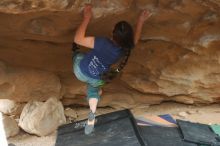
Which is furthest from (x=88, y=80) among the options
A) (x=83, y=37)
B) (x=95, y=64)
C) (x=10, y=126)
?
(x=10, y=126)

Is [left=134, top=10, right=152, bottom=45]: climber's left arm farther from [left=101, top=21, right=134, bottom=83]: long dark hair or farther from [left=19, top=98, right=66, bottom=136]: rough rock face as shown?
[left=19, top=98, right=66, bottom=136]: rough rock face

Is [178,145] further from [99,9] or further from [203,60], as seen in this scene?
[99,9]

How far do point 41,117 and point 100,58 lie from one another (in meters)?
1.18

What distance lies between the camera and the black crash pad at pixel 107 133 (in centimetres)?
432

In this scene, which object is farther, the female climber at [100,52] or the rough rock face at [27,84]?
the rough rock face at [27,84]

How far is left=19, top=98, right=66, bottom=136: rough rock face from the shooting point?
483 centimetres

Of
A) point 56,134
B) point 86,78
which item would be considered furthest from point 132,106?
point 86,78

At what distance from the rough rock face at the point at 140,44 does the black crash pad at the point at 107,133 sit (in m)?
0.52

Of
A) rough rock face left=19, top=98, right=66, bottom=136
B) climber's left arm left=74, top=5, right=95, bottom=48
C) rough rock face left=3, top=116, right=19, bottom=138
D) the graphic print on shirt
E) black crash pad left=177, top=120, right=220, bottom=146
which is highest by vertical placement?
climber's left arm left=74, top=5, right=95, bottom=48

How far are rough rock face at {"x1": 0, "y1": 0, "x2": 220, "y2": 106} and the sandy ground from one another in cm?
10

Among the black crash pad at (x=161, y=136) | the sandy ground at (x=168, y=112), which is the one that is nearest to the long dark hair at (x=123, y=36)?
the black crash pad at (x=161, y=136)

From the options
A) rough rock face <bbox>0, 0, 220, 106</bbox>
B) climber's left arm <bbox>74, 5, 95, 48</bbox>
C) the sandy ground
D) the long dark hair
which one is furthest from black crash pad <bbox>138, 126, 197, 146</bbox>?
climber's left arm <bbox>74, 5, 95, 48</bbox>

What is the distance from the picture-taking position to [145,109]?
17.3ft

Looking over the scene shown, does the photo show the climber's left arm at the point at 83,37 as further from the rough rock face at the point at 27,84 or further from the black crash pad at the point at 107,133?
the rough rock face at the point at 27,84
